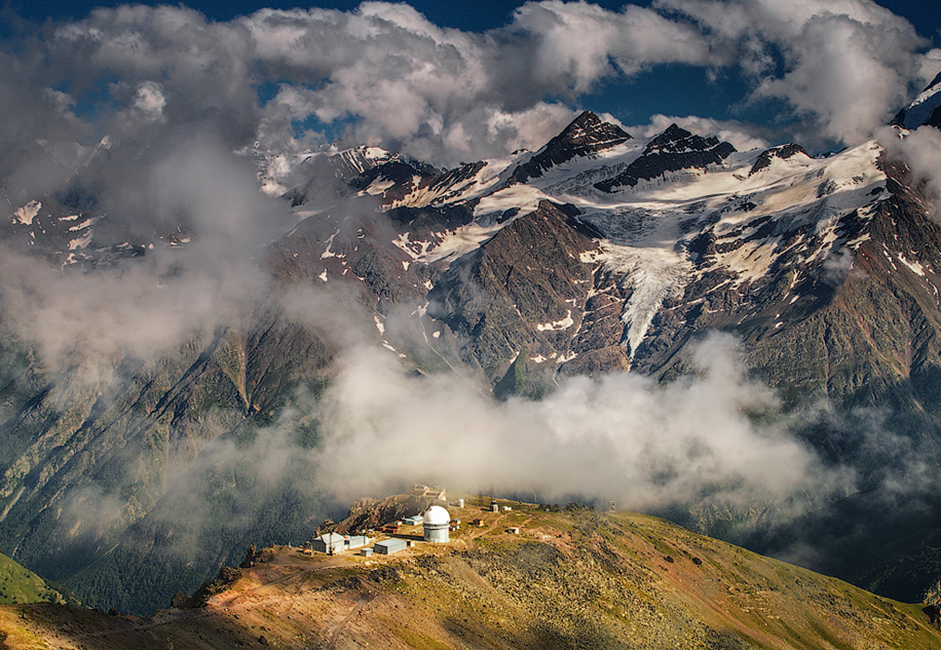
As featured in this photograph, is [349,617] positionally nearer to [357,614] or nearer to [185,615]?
[357,614]

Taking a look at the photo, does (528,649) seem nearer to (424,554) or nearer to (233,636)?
(424,554)

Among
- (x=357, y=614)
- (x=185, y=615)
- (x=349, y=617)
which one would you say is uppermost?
(x=185, y=615)

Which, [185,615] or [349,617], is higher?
[185,615]

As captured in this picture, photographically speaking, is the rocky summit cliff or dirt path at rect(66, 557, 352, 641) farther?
the rocky summit cliff

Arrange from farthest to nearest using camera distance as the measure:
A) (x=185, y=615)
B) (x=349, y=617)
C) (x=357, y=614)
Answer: (x=357, y=614), (x=349, y=617), (x=185, y=615)

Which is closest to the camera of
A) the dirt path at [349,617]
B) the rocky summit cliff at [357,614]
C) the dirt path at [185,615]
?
the dirt path at [185,615]

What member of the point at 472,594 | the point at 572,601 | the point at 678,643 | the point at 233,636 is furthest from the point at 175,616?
the point at 678,643

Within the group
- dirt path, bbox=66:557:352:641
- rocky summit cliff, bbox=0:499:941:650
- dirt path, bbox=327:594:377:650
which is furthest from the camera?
dirt path, bbox=327:594:377:650

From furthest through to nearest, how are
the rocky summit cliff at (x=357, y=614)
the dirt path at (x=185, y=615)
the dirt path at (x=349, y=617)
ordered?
the dirt path at (x=349, y=617) → the rocky summit cliff at (x=357, y=614) → the dirt path at (x=185, y=615)

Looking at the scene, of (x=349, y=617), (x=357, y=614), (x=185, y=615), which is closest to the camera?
(x=185, y=615)

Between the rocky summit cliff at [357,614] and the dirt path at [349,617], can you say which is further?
the dirt path at [349,617]

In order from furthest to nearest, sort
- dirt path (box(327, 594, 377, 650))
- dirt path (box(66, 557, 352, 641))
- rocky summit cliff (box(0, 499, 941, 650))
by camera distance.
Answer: dirt path (box(327, 594, 377, 650)) → rocky summit cliff (box(0, 499, 941, 650)) → dirt path (box(66, 557, 352, 641))

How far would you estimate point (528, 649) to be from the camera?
163125 mm

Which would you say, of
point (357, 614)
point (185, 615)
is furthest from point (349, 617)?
point (185, 615)
